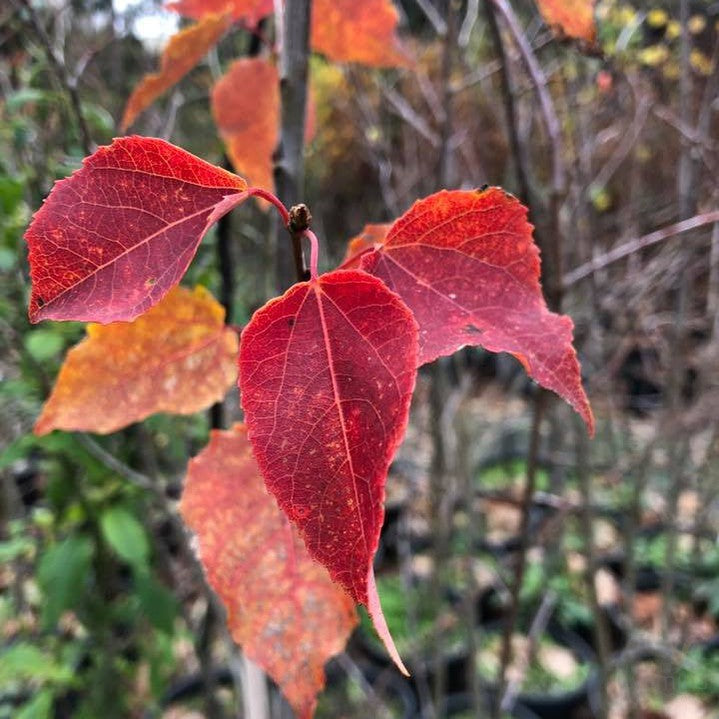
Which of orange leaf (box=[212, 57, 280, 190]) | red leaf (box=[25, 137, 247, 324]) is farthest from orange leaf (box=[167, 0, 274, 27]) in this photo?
red leaf (box=[25, 137, 247, 324])

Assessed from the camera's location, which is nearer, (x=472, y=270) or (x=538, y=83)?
(x=472, y=270)

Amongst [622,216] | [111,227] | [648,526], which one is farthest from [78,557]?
[648,526]

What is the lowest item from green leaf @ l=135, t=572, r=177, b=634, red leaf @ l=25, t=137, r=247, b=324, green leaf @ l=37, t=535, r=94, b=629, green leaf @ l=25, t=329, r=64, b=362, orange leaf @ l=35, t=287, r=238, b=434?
green leaf @ l=135, t=572, r=177, b=634

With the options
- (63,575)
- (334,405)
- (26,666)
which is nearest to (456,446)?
(63,575)

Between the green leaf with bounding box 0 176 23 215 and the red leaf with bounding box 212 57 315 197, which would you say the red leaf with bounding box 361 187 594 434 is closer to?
the red leaf with bounding box 212 57 315 197

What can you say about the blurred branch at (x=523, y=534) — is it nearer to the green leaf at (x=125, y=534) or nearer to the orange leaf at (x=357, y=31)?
the orange leaf at (x=357, y=31)

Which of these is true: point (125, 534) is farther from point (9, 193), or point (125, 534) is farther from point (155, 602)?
point (9, 193)

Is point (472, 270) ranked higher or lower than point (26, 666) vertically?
higher
